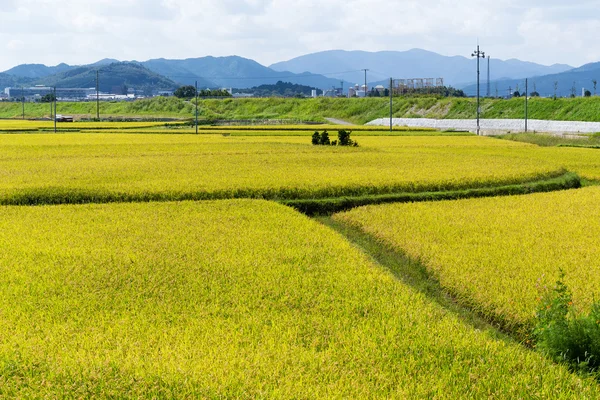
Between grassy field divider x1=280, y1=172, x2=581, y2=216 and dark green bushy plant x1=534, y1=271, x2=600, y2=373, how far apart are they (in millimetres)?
9477

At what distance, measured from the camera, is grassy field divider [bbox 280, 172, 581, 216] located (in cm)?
1562

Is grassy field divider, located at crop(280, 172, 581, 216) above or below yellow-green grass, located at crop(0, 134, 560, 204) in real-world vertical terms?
below

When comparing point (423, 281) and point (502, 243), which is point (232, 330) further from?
point (502, 243)

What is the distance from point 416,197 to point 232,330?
10.7 m

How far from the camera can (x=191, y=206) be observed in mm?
14070

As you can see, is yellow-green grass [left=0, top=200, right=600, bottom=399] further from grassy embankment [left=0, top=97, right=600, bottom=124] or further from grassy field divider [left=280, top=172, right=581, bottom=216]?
grassy embankment [left=0, top=97, right=600, bottom=124]

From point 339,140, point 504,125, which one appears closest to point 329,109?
point 504,125

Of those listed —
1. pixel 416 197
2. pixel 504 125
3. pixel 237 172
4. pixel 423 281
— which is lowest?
pixel 423 281

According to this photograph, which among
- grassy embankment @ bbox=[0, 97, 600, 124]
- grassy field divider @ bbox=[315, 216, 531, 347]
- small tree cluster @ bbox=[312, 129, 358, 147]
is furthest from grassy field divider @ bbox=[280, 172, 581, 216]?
grassy embankment @ bbox=[0, 97, 600, 124]

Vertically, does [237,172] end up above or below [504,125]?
below

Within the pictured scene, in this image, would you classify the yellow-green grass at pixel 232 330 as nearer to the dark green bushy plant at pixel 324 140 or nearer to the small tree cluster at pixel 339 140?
the small tree cluster at pixel 339 140

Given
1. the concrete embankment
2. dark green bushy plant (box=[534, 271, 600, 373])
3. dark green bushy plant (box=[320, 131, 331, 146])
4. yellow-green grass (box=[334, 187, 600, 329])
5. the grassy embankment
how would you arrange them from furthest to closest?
the grassy embankment < the concrete embankment < dark green bushy plant (box=[320, 131, 331, 146]) < yellow-green grass (box=[334, 187, 600, 329]) < dark green bushy plant (box=[534, 271, 600, 373])

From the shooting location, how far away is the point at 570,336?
6.29m

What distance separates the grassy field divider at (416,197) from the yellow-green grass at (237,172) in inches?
18.1
